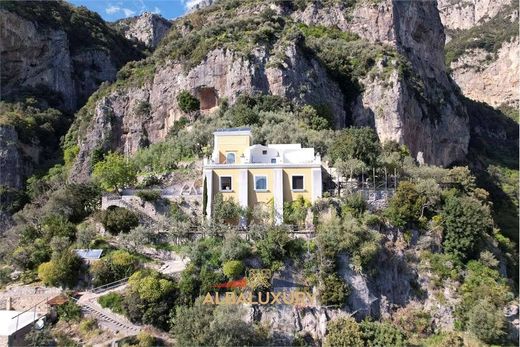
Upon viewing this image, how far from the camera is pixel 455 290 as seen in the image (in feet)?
98.1

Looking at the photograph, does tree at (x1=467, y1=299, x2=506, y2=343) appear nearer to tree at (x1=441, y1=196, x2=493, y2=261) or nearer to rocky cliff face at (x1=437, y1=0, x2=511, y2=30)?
tree at (x1=441, y1=196, x2=493, y2=261)

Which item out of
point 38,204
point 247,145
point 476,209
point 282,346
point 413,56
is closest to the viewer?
point 282,346

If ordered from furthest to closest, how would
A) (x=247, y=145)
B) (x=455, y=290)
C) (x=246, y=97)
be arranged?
(x=246, y=97), (x=247, y=145), (x=455, y=290)

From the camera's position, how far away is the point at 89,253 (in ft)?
97.5

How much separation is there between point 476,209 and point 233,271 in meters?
16.4

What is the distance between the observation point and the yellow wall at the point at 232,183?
107 ft

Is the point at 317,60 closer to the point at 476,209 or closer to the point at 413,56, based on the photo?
the point at 413,56

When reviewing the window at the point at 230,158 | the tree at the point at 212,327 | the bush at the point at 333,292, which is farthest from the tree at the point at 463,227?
the window at the point at 230,158

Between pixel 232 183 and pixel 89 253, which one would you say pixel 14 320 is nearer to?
pixel 89 253

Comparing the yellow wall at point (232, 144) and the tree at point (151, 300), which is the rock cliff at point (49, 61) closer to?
the yellow wall at point (232, 144)

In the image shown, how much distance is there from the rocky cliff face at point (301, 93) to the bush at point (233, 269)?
82.7 feet

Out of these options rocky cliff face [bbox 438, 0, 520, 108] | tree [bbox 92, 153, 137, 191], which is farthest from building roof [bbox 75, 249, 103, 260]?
rocky cliff face [bbox 438, 0, 520, 108]

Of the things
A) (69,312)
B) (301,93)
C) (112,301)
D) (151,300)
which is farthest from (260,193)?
(301,93)

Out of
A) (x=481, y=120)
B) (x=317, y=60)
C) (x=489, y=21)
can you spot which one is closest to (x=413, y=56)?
(x=317, y=60)
